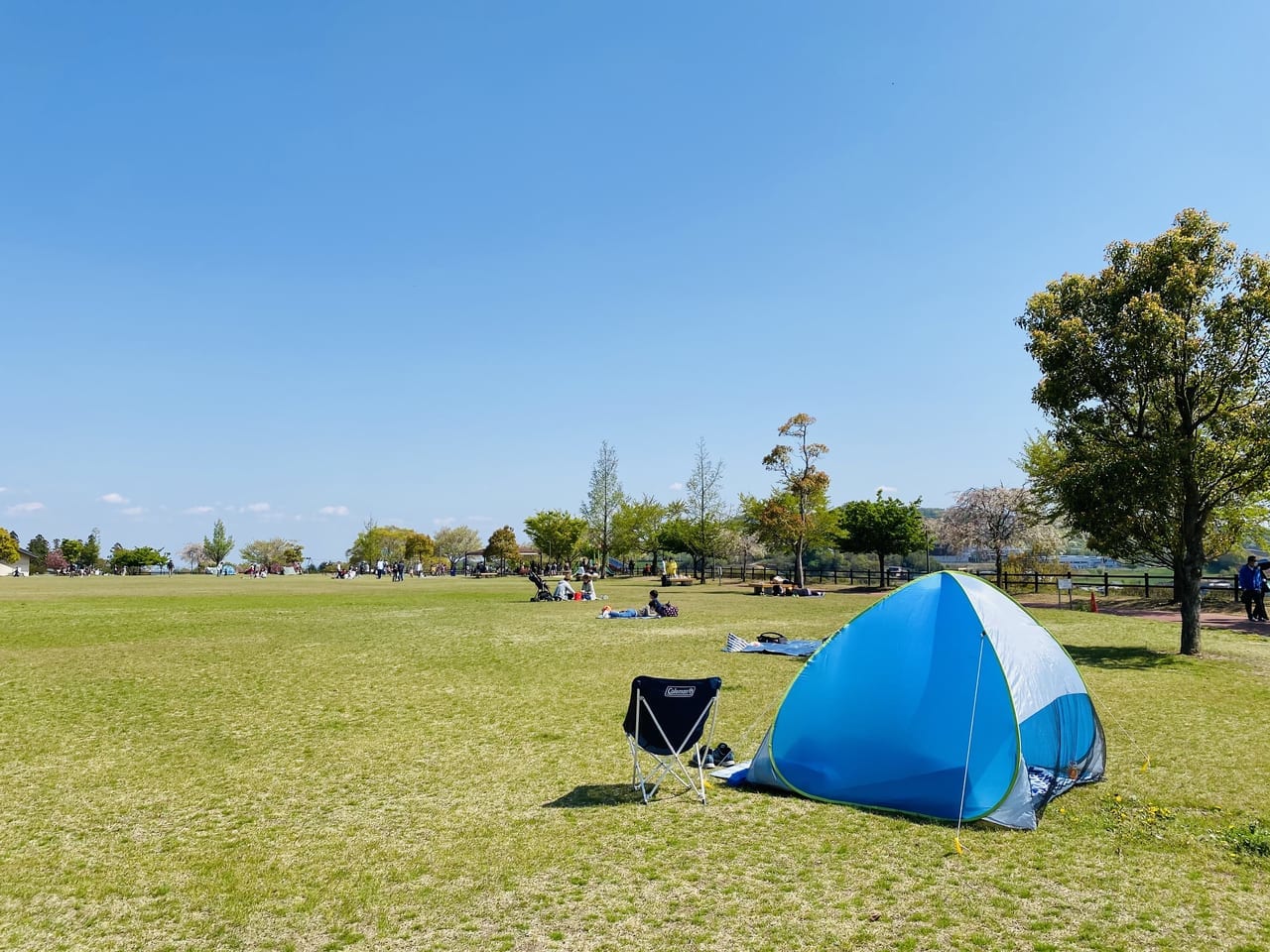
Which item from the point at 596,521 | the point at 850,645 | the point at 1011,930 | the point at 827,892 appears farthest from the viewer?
the point at 596,521

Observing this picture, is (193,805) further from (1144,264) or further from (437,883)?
(1144,264)

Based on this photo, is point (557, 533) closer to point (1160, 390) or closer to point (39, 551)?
point (1160, 390)

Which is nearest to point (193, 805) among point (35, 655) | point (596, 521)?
point (35, 655)

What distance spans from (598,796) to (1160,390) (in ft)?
46.9

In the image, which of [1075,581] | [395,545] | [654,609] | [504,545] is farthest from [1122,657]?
[395,545]

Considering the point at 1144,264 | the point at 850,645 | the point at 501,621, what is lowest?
→ the point at 501,621

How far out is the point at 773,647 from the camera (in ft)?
50.6

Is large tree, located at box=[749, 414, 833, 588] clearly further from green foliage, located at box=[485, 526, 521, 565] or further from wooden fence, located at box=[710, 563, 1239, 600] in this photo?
green foliage, located at box=[485, 526, 521, 565]

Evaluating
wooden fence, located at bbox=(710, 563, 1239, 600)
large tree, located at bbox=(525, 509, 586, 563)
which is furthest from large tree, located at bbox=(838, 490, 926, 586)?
large tree, located at bbox=(525, 509, 586, 563)

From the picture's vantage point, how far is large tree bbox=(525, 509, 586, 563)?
214 feet

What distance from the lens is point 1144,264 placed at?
611 inches

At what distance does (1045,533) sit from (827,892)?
4178 cm

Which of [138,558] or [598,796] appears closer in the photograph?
[598,796]

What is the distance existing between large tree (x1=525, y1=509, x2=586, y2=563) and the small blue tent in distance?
5827 centimetres
